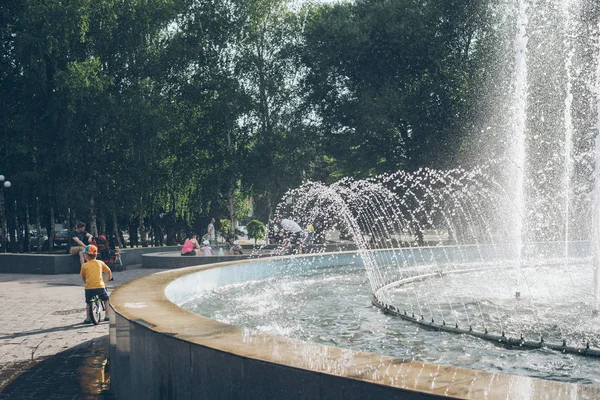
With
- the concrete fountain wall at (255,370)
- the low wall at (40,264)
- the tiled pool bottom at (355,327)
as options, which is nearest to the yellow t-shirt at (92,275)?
the tiled pool bottom at (355,327)

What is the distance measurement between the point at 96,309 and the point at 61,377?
11.6 ft

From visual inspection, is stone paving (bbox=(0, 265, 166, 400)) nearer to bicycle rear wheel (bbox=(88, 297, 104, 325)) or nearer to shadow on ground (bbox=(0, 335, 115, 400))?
shadow on ground (bbox=(0, 335, 115, 400))

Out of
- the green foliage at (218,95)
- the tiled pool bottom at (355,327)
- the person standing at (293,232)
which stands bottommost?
the tiled pool bottom at (355,327)

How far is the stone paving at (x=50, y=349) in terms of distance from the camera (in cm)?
686

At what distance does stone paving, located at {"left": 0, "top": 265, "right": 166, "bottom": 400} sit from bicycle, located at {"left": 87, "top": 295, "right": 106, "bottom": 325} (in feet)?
0.45

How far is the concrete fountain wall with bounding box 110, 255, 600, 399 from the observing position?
11.7 feet

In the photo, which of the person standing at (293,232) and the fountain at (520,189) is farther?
the person standing at (293,232)

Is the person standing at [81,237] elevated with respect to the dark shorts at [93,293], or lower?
elevated

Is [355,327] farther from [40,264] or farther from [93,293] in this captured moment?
[40,264]

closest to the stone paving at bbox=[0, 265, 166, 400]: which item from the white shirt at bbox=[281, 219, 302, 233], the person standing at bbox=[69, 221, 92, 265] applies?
the person standing at bbox=[69, 221, 92, 265]

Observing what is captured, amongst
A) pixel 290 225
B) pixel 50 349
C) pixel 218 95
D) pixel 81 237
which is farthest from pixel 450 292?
pixel 218 95

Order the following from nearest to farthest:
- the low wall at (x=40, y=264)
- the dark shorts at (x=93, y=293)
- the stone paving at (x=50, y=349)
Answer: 1. the stone paving at (x=50, y=349)
2. the dark shorts at (x=93, y=293)
3. the low wall at (x=40, y=264)

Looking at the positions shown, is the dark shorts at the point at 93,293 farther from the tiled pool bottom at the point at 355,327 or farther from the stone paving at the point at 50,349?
the tiled pool bottom at the point at 355,327

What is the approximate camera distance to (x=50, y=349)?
8828 millimetres
